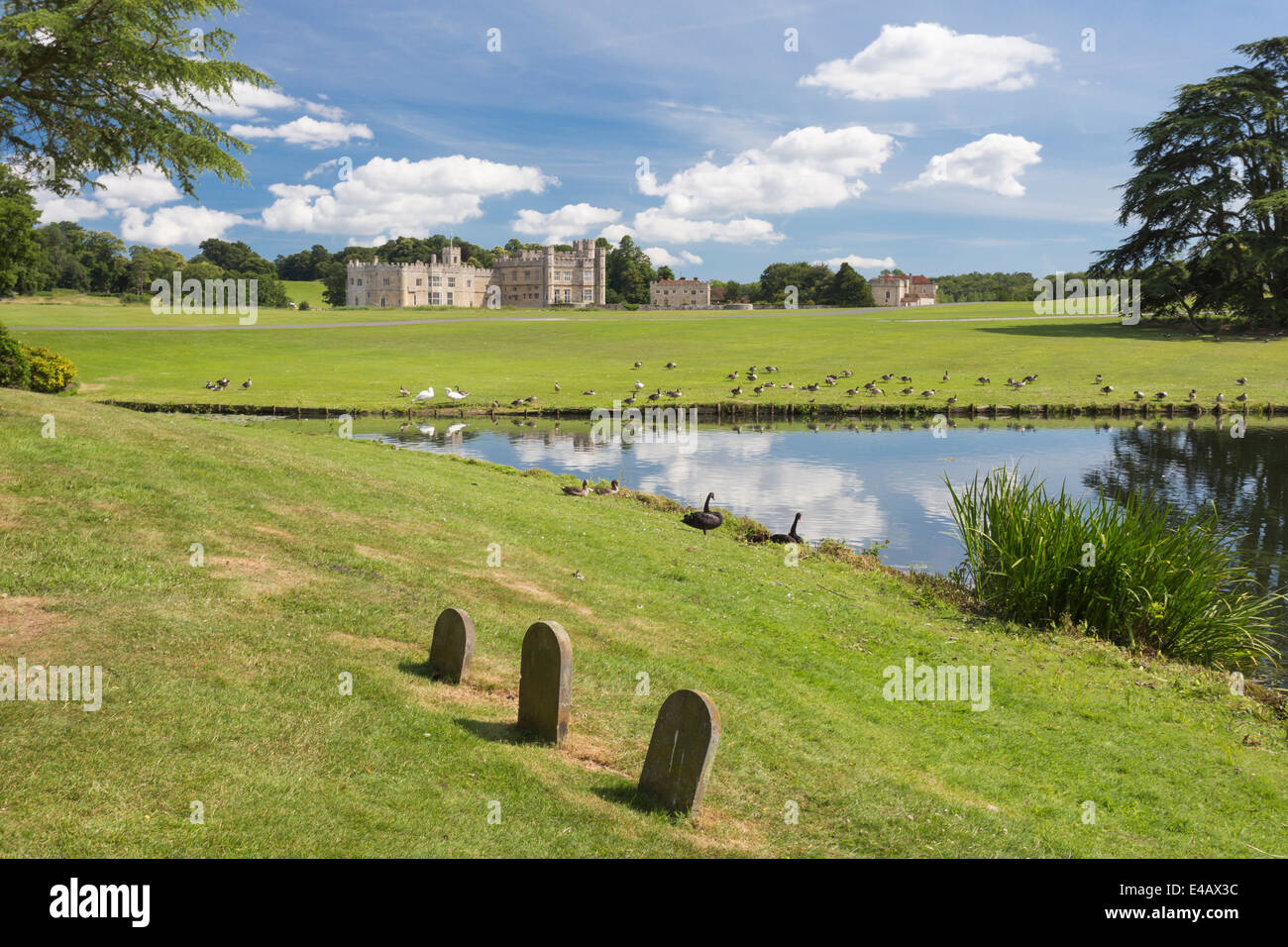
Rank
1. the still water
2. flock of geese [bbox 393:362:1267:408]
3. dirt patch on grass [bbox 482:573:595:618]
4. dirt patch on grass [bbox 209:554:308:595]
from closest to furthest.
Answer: dirt patch on grass [bbox 209:554:308:595] → dirt patch on grass [bbox 482:573:595:618] → the still water → flock of geese [bbox 393:362:1267:408]

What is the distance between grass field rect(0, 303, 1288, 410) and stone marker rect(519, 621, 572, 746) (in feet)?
161

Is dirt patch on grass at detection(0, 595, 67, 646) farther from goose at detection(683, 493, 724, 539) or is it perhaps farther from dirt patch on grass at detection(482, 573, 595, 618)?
goose at detection(683, 493, 724, 539)

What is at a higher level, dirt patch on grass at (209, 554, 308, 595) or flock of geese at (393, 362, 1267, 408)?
flock of geese at (393, 362, 1267, 408)

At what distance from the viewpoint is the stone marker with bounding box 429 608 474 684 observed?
10.6 meters

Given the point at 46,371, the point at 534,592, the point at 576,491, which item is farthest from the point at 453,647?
the point at 46,371

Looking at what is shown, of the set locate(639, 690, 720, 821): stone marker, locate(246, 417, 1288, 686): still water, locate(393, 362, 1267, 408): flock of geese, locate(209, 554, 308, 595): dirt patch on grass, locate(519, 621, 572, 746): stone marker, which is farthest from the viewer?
locate(393, 362, 1267, 408): flock of geese

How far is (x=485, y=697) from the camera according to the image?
10.3 meters

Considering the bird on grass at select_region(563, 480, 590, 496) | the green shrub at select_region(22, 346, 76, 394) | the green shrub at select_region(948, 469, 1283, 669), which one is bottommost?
the green shrub at select_region(948, 469, 1283, 669)

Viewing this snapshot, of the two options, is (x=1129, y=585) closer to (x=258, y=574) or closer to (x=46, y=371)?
(x=258, y=574)

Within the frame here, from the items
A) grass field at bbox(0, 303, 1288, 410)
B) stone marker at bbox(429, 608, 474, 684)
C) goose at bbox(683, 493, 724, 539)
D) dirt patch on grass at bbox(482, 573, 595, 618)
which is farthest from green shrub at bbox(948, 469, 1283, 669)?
grass field at bbox(0, 303, 1288, 410)

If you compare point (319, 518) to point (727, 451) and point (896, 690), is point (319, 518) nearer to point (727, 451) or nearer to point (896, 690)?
point (896, 690)

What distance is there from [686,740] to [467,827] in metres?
2.07

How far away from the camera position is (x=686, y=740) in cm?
785
